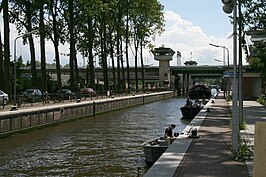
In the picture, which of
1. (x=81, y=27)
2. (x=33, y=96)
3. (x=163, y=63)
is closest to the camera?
(x=33, y=96)

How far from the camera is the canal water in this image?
1792 cm

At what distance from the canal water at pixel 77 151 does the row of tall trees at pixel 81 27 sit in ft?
39.7

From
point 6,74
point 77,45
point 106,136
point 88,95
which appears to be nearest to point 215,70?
point 77,45

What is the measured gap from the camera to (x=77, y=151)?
75.3 feet

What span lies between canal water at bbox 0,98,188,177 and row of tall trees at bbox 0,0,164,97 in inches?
477

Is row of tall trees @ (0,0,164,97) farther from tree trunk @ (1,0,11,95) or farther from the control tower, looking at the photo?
the control tower

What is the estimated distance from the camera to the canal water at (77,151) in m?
17.9

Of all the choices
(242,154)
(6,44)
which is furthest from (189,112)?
(242,154)

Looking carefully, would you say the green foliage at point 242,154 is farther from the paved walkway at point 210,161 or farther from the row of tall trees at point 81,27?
the row of tall trees at point 81,27

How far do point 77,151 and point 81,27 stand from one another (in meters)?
40.7

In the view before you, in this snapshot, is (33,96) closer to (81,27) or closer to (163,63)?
(81,27)

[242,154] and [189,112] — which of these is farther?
[189,112]

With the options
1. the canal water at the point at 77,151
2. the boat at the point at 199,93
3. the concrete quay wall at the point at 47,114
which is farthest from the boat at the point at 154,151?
the boat at the point at 199,93

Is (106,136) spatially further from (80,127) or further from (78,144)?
(80,127)
